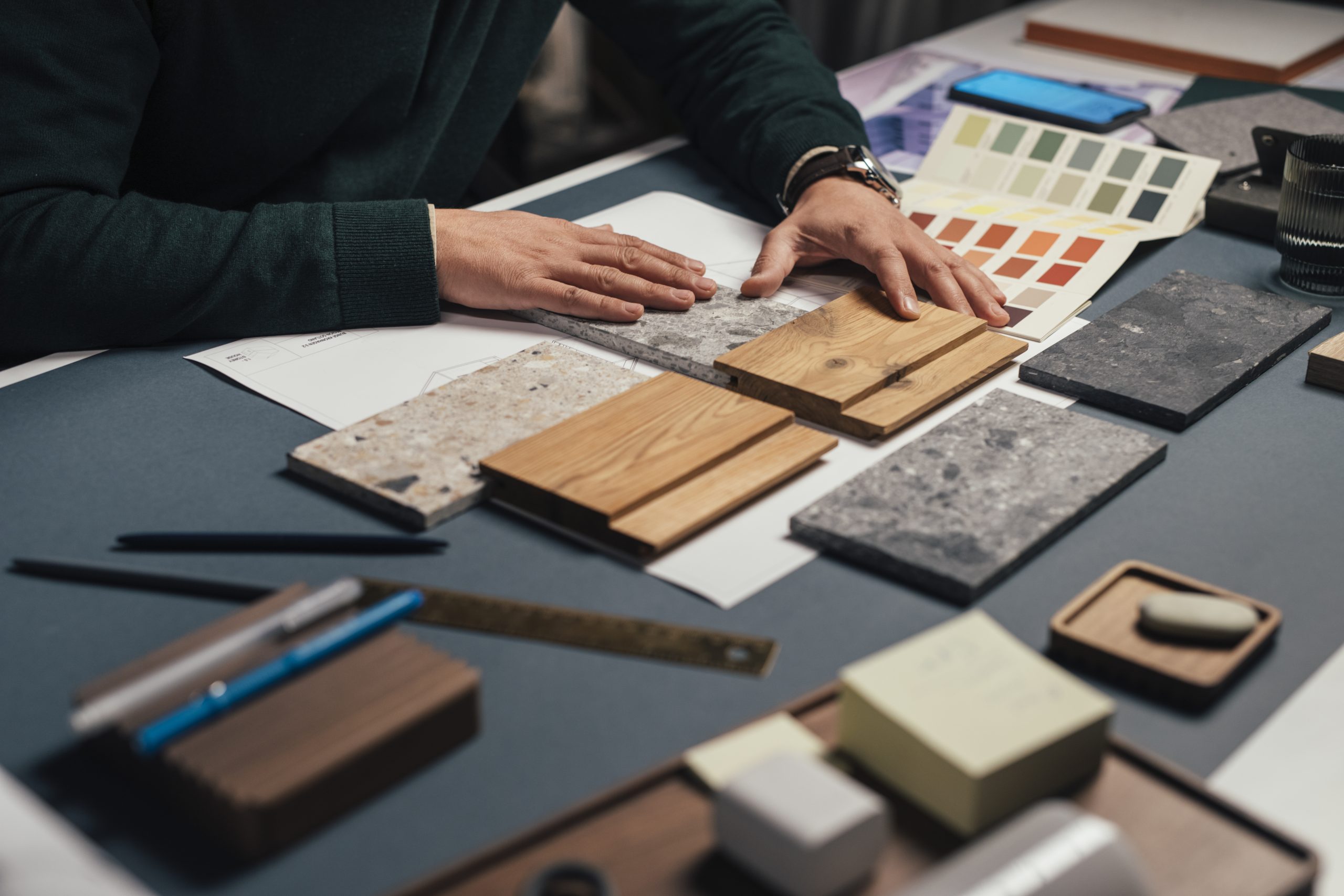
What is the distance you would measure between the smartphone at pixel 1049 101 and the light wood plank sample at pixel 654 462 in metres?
0.94

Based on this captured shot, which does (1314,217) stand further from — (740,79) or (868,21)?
(868,21)

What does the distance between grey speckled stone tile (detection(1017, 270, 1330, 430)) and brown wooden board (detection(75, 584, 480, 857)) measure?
635mm

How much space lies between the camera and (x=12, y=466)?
3.21 feet

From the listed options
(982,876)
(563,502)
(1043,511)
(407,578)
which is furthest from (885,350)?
(982,876)

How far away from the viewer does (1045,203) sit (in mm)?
1477

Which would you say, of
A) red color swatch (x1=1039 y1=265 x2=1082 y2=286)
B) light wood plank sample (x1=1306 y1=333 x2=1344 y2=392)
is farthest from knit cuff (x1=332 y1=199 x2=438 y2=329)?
light wood plank sample (x1=1306 y1=333 x2=1344 y2=392)

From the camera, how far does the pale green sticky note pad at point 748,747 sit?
65 centimetres

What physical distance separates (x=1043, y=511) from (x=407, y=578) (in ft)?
1.51

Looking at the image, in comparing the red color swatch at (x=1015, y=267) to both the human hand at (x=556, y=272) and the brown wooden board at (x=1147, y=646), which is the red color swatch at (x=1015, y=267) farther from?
the brown wooden board at (x=1147, y=646)

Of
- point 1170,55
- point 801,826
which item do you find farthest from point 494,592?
point 1170,55

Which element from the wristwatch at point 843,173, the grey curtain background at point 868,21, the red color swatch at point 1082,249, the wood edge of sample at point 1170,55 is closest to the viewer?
the red color swatch at point 1082,249

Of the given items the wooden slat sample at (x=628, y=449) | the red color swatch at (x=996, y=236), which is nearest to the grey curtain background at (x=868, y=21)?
the red color swatch at (x=996, y=236)

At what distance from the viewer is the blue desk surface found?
0.66m

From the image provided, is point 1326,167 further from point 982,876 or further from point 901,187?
point 982,876
